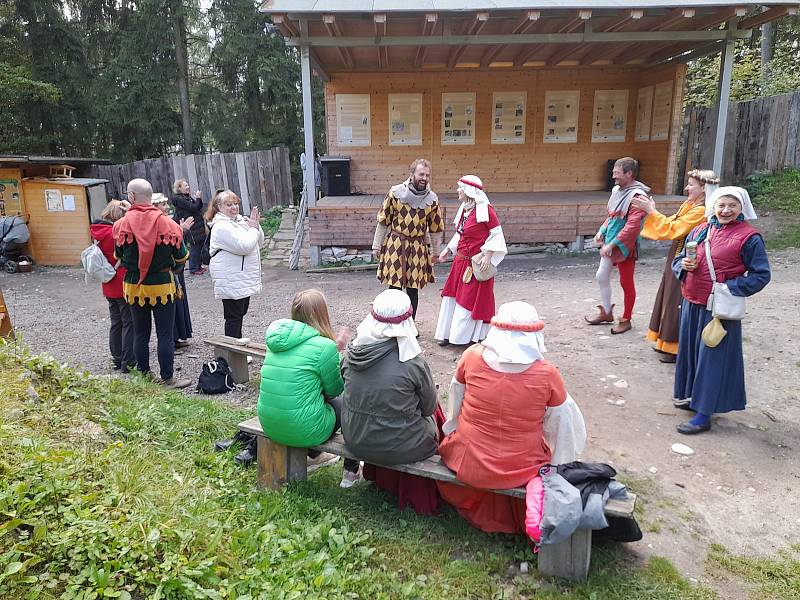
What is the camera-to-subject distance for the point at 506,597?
2742 mm

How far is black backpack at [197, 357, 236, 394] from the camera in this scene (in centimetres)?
525

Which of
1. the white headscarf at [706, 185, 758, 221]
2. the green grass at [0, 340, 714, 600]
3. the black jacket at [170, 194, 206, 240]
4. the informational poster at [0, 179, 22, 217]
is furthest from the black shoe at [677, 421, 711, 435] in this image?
the informational poster at [0, 179, 22, 217]

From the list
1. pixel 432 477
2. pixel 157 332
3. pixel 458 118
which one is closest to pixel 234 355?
pixel 157 332

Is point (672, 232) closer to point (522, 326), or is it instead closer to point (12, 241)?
point (522, 326)

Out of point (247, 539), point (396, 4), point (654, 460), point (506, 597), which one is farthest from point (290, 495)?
point (396, 4)

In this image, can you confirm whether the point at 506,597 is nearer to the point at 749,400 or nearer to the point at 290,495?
the point at 290,495

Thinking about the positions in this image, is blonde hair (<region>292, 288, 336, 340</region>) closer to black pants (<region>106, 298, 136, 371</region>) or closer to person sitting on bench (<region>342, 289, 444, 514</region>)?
person sitting on bench (<region>342, 289, 444, 514</region>)

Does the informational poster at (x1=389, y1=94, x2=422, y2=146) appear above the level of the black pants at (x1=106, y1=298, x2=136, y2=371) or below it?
above

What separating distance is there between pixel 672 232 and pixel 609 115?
9623 millimetres

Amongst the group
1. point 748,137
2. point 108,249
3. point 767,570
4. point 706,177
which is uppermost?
point 748,137

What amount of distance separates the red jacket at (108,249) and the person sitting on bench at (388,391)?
329 cm

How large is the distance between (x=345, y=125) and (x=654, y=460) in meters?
11.1

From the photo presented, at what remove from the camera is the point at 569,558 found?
282 centimetres

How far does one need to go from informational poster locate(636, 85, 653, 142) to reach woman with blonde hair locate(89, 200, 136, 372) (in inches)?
460
